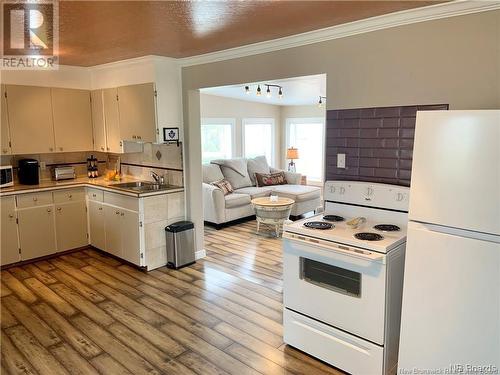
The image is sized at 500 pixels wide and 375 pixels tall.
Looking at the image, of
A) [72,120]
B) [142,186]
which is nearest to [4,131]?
[72,120]

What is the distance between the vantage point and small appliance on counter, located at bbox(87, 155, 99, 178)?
5.28 meters

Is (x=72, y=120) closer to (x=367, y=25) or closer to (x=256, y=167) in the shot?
(x=256, y=167)

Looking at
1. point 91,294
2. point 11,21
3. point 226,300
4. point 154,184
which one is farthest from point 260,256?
point 11,21

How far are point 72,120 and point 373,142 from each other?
12.8ft

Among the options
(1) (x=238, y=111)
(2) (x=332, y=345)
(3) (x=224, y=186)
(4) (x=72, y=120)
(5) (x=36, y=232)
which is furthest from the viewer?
(1) (x=238, y=111)

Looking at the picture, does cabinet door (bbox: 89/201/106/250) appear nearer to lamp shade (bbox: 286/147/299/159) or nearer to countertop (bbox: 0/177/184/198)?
countertop (bbox: 0/177/184/198)

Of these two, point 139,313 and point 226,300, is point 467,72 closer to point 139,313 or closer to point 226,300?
point 226,300

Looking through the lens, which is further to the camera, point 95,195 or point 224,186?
point 224,186

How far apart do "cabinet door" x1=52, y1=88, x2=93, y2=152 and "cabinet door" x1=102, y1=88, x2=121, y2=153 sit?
394 millimetres

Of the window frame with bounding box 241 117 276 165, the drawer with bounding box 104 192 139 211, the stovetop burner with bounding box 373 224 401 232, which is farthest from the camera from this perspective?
the window frame with bounding box 241 117 276 165

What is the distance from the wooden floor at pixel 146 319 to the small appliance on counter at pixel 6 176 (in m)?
1.00

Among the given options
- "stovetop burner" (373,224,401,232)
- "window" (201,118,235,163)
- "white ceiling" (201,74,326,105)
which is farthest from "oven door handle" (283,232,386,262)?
"window" (201,118,235,163)

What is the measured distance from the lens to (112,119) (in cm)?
473

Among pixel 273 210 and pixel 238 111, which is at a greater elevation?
pixel 238 111
